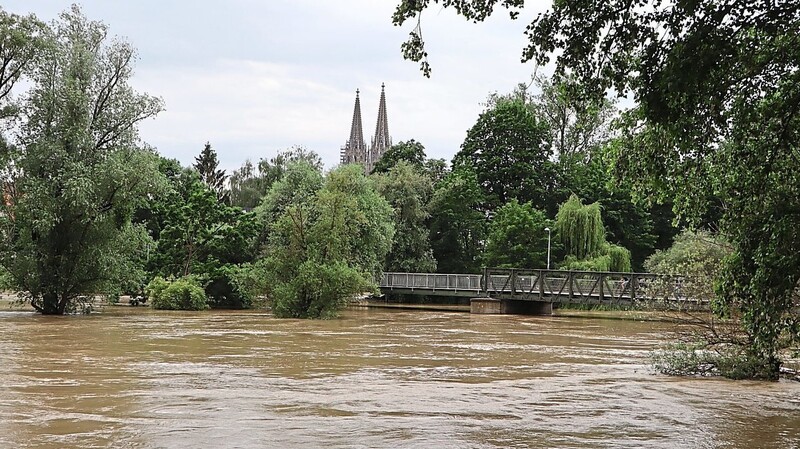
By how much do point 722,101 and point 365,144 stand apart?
353ft

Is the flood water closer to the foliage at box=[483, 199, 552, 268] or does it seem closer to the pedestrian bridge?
the pedestrian bridge

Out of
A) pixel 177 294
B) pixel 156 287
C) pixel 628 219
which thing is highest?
pixel 628 219

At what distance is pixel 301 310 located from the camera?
3772cm

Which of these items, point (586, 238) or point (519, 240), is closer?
point (586, 238)

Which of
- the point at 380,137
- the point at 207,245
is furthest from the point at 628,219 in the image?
the point at 380,137

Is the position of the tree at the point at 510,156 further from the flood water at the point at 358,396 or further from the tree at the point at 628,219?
the flood water at the point at 358,396

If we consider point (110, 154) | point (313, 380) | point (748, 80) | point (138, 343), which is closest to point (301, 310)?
point (110, 154)

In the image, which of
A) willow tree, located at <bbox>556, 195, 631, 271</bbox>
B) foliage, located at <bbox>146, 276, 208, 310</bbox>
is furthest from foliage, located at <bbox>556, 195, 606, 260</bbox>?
foliage, located at <bbox>146, 276, 208, 310</bbox>

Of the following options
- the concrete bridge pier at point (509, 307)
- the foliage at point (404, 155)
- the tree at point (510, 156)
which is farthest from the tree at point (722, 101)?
the foliage at point (404, 155)

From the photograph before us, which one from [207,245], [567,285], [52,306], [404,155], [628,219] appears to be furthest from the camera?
[404,155]

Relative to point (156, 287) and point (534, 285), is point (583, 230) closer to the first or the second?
point (534, 285)

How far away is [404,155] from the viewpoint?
72.1 metres

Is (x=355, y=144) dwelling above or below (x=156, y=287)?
above

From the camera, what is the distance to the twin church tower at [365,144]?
376ft
